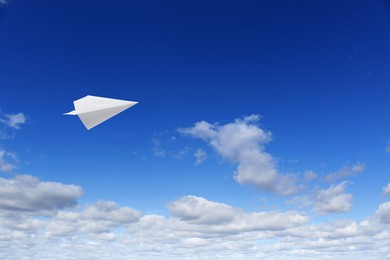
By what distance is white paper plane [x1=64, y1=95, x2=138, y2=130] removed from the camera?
5397 centimetres

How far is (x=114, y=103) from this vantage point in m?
55.9

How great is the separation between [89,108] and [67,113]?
3640 millimetres

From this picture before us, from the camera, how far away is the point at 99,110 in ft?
178

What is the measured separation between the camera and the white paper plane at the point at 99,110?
177 ft

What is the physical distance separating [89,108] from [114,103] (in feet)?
13.0

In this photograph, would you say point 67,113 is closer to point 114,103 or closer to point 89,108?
point 89,108

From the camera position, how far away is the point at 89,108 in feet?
183

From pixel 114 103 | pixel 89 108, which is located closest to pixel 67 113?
pixel 89 108

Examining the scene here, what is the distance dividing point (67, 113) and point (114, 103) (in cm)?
715

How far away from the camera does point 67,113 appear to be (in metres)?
53.3
